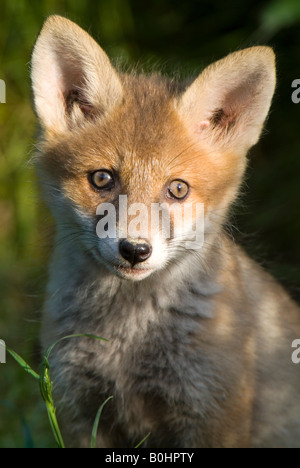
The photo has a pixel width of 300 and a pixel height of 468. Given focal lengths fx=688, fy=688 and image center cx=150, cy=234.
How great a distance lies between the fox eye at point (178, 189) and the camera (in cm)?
291

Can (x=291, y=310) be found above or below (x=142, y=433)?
above

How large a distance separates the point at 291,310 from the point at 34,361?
1.77 metres

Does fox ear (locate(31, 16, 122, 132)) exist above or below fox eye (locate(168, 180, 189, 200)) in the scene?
above

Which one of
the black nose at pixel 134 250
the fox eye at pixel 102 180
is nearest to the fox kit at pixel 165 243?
the fox eye at pixel 102 180

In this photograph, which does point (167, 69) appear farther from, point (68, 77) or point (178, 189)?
point (178, 189)

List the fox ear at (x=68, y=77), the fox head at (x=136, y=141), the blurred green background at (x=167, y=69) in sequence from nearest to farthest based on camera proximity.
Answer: the fox head at (x=136, y=141) → the fox ear at (x=68, y=77) → the blurred green background at (x=167, y=69)

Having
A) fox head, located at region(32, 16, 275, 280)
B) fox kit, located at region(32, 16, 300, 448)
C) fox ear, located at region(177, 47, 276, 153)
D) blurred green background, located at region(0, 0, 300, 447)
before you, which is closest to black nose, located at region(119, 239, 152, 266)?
fox head, located at region(32, 16, 275, 280)

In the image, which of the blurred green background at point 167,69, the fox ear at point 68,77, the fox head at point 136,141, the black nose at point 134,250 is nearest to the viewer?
the black nose at point 134,250

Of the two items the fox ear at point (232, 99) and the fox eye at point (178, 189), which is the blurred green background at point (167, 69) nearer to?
the fox ear at point (232, 99)

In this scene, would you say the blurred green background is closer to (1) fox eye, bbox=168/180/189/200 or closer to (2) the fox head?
(2) the fox head

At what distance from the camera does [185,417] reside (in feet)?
10.2

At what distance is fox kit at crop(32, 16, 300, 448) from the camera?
293cm
